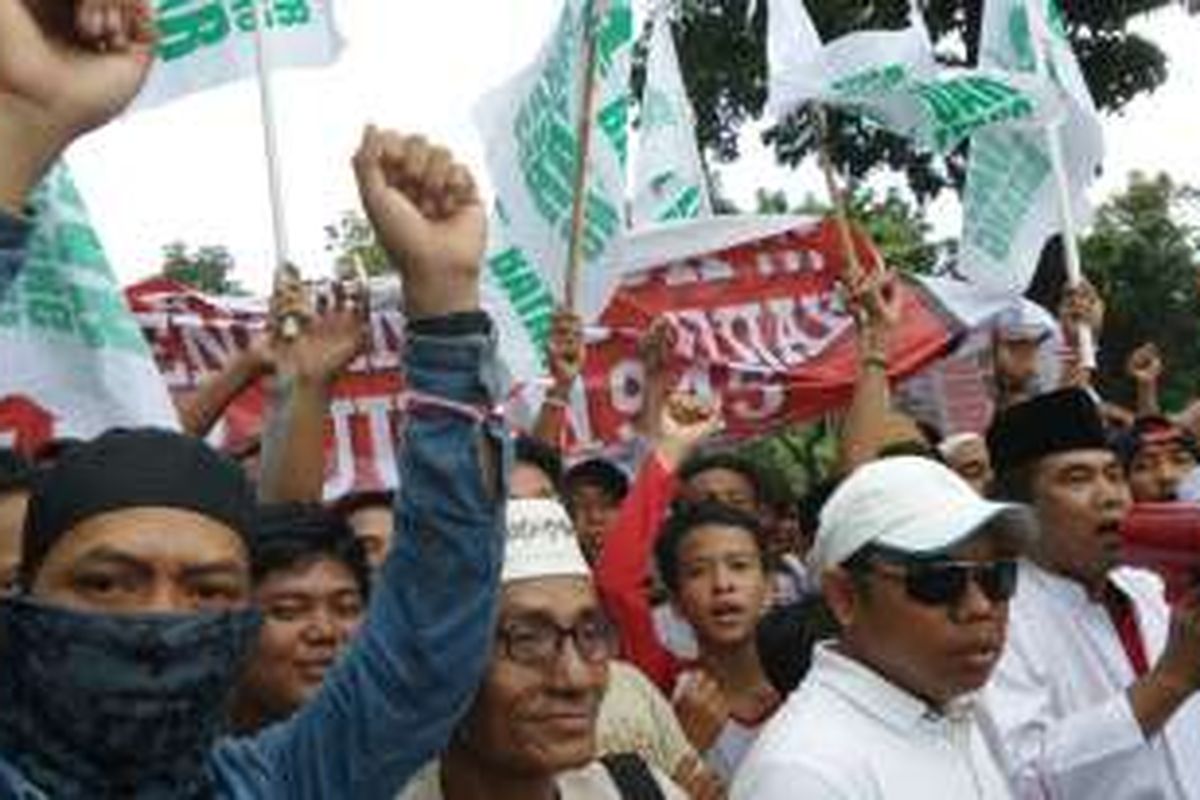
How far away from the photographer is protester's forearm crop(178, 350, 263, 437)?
4.66m

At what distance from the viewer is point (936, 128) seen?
720cm

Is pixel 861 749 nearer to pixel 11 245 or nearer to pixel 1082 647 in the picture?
pixel 1082 647

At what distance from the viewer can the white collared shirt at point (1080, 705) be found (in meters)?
3.62

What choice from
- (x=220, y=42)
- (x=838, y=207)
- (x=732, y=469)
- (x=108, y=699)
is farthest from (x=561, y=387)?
(x=108, y=699)

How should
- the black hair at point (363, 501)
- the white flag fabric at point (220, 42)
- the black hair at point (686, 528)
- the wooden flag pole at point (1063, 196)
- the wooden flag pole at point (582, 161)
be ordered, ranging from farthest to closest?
the wooden flag pole at point (1063, 196)
the wooden flag pole at point (582, 161)
the white flag fabric at point (220, 42)
the black hair at point (686, 528)
the black hair at point (363, 501)

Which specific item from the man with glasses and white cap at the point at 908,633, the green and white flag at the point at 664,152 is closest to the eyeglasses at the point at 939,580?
the man with glasses and white cap at the point at 908,633

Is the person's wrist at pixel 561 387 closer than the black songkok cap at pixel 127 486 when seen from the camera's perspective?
No

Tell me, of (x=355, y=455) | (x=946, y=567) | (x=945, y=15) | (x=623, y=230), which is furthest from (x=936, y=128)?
(x=945, y=15)

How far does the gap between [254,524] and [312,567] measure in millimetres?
1059

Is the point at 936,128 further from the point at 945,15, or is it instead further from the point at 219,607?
the point at 945,15

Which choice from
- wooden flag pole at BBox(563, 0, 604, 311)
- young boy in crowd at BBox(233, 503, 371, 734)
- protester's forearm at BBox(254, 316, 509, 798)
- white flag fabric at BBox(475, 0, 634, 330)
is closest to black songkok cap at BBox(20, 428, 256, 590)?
protester's forearm at BBox(254, 316, 509, 798)

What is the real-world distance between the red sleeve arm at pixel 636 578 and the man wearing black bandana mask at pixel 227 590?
1953 millimetres

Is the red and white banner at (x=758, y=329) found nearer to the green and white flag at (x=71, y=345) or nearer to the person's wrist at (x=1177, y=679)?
the green and white flag at (x=71, y=345)

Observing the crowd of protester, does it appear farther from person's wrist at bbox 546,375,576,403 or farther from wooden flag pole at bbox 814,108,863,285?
wooden flag pole at bbox 814,108,863,285
